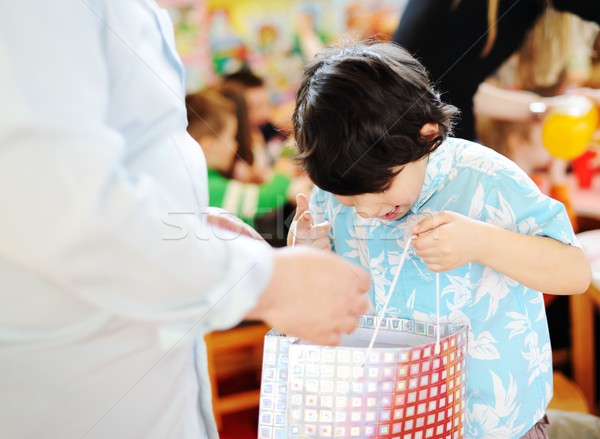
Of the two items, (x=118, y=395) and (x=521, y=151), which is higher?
(x=118, y=395)

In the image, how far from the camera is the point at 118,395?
2.03ft

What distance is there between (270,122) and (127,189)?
7.07 feet

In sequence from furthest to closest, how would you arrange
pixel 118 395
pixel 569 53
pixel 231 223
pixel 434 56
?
pixel 569 53, pixel 434 56, pixel 231 223, pixel 118 395

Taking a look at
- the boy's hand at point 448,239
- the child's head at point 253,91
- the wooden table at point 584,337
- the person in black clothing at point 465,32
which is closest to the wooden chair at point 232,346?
the child's head at point 253,91

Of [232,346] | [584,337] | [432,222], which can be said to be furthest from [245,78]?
[432,222]

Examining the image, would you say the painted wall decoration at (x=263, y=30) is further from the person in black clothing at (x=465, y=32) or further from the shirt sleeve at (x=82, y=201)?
the shirt sleeve at (x=82, y=201)

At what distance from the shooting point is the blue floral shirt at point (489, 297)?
847 millimetres

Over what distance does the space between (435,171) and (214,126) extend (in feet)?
5.24

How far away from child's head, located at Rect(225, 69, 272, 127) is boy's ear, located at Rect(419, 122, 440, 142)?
1.71m

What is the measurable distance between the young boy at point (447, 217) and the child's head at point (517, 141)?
1451mm

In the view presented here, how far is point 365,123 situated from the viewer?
0.81m

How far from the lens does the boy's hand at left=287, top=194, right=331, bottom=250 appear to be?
38.1 inches

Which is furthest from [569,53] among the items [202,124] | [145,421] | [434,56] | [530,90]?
[145,421]

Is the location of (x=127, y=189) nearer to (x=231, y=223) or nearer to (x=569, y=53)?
(x=231, y=223)
